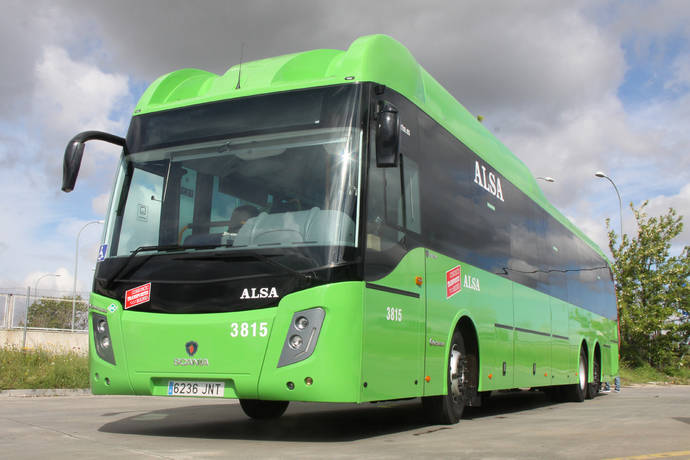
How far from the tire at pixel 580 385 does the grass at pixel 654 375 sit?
13.7 meters

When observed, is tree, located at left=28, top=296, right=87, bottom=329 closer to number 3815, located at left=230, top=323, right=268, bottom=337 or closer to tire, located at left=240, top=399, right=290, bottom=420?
tire, located at left=240, top=399, right=290, bottom=420

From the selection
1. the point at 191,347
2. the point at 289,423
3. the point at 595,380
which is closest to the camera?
the point at 191,347

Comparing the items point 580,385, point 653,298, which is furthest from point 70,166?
point 653,298

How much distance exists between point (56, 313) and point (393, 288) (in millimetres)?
20703

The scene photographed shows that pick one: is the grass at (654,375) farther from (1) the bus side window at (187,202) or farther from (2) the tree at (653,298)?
(1) the bus side window at (187,202)

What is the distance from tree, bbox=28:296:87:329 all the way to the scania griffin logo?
19.1 metres

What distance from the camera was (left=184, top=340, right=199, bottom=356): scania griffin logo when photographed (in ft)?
22.9

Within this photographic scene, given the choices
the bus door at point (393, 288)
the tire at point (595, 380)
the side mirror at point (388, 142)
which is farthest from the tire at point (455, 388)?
the tire at point (595, 380)

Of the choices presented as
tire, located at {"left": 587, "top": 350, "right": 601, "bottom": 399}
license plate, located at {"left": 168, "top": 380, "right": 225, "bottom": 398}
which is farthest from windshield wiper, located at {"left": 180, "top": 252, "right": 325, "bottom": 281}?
tire, located at {"left": 587, "top": 350, "right": 601, "bottom": 399}

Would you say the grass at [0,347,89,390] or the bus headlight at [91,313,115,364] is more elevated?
the bus headlight at [91,313,115,364]

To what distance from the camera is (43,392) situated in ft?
53.1

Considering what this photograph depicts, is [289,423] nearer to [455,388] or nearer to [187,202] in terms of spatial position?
[455,388]

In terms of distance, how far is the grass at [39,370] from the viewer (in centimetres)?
1611

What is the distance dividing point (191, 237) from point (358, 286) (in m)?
1.80
